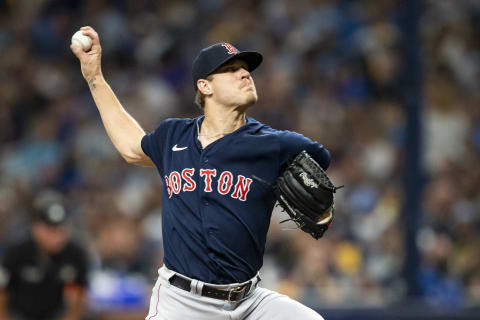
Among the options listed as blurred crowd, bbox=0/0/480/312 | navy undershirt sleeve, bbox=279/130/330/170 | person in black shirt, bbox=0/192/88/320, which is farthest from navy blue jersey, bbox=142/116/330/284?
blurred crowd, bbox=0/0/480/312

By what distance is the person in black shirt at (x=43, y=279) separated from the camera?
21.2 ft

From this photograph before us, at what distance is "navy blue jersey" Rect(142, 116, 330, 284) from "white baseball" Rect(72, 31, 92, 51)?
2.71ft

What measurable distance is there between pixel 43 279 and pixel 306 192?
136 inches

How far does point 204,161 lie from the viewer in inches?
152

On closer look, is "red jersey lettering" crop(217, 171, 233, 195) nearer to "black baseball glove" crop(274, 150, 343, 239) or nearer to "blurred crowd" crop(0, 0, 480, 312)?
"black baseball glove" crop(274, 150, 343, 239)

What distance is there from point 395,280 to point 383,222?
90cm

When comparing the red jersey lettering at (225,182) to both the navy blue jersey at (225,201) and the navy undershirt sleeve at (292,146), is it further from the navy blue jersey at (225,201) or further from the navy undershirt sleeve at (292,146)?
the navy undershirt sleeve at (292,146)

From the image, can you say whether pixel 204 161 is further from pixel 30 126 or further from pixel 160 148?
pixel 30 126

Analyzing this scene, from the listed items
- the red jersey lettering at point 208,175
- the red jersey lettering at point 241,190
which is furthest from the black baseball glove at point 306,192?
the red jersey lettering at point 208,175

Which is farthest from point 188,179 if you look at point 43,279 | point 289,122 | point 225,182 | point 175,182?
point 289,122

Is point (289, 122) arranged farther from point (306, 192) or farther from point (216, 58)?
point (306, 192)

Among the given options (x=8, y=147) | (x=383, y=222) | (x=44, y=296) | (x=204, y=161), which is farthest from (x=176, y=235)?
(x=8, y=147)

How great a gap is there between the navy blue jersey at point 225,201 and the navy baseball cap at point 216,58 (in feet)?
1.10

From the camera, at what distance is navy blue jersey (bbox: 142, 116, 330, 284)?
3758 millimetres
